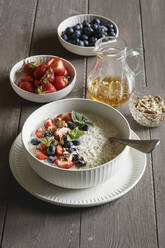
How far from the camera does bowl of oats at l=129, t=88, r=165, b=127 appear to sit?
1276 millimetres

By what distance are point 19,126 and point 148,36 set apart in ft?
2.70

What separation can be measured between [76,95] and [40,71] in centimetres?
17

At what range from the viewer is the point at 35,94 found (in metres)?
1.35

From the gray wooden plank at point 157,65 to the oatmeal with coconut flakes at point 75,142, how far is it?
0.56 feet

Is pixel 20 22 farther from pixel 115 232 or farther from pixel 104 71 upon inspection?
pixel 115 232

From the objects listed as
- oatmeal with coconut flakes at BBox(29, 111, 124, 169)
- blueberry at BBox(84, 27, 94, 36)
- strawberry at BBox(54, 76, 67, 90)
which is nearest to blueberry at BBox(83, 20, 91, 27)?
blueberry at BBox(84, 27, 94, 36)

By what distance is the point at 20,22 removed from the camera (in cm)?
183

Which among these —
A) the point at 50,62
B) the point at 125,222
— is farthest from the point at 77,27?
the point at 125,222

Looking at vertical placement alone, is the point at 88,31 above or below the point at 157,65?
above

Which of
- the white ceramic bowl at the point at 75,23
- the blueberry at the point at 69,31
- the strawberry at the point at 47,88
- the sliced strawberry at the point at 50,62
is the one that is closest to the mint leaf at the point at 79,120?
the strawberry at the point at 47,88

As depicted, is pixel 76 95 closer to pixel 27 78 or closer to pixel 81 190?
pixel 27 78

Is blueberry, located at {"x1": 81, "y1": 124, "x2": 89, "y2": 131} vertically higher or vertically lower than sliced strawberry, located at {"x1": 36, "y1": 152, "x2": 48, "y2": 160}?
lower

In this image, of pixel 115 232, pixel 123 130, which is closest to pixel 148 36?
pixel 123 130

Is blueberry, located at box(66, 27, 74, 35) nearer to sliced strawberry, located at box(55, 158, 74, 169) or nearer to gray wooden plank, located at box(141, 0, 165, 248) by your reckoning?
gray wooden plank, located at box(141, 0, 165, 248)
